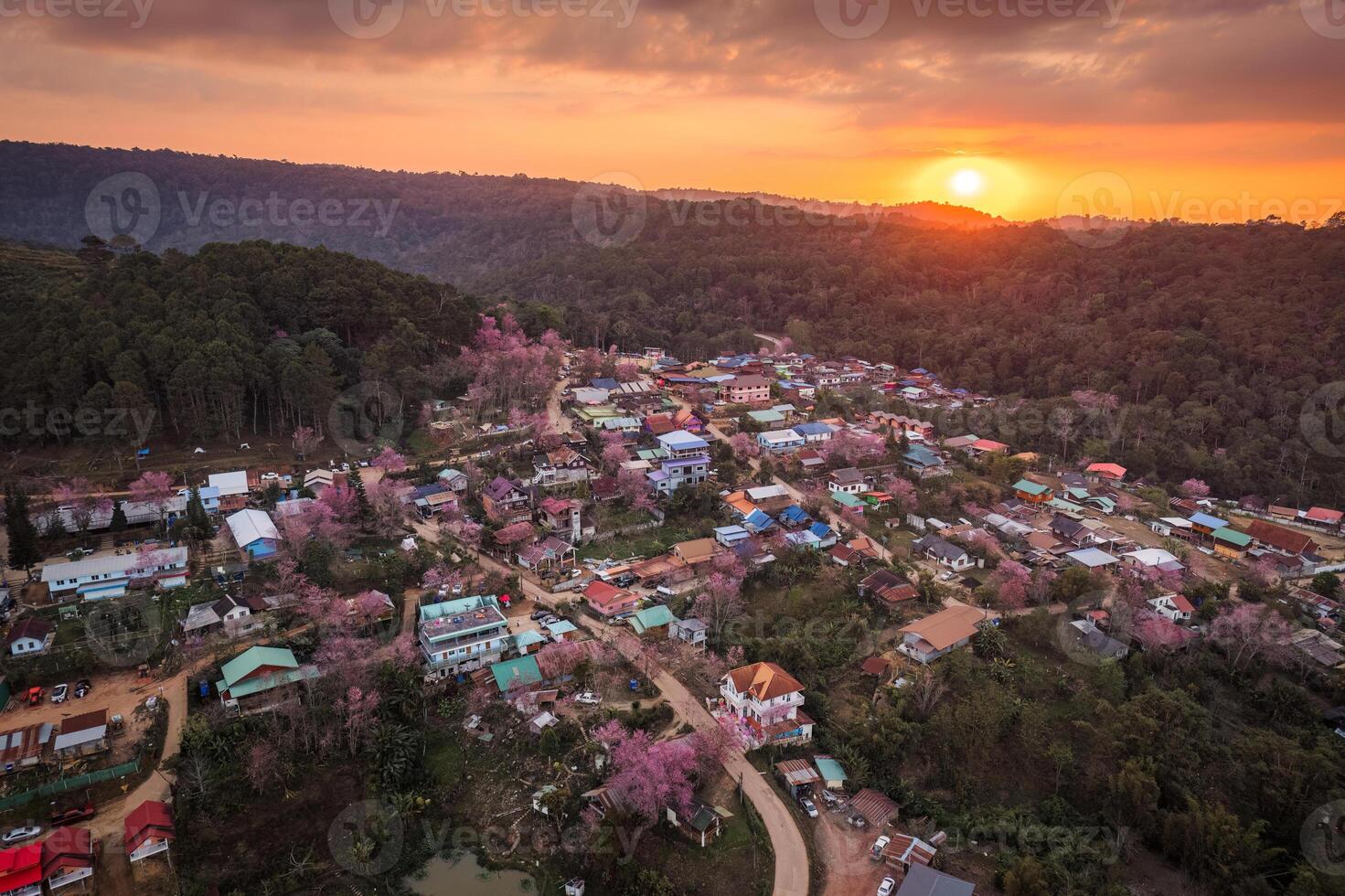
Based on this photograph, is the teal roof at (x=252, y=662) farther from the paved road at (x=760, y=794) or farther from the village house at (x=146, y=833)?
the paved road at (x=760, y=794)

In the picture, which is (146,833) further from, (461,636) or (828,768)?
(828,768)

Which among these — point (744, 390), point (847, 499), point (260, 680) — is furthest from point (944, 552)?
point (260, 680)

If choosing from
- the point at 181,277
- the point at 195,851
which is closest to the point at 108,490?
the point at 181,277

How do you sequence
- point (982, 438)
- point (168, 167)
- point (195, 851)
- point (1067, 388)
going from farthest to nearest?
point (168, 167)
point (1067, 388)
point (982, 438)
point (195, 851)

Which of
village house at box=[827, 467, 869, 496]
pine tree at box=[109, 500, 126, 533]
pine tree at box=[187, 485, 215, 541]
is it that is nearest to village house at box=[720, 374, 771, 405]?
village house at box=[827, 467, 869, 496]

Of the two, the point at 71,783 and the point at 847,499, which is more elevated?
the point at 847,499

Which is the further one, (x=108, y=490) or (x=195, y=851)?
(x=108, y=490)

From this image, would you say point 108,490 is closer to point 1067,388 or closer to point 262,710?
point 262,710
